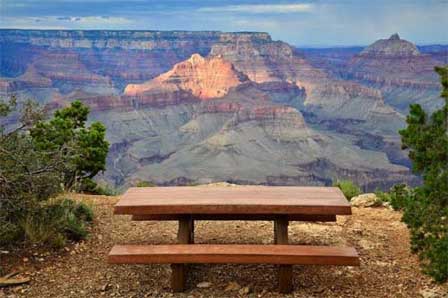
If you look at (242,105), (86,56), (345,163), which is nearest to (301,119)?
(242,105)

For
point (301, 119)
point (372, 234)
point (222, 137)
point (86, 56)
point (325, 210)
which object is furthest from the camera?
point (86, 56)

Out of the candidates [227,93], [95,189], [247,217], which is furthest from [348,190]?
[227,93]

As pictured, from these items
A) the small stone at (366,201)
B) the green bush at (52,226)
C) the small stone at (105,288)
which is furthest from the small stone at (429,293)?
the green bush at (52,226)

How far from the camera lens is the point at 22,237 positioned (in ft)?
17.6

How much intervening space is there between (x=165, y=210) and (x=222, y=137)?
65463 mm

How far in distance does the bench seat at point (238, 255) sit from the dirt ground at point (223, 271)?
1.22 ft

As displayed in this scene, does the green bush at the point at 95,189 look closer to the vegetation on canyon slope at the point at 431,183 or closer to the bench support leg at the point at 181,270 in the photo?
the bench support leg at the point at 181,270

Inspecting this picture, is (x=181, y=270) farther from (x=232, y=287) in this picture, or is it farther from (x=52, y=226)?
(x=52, y=226)

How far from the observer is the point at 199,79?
87.1m

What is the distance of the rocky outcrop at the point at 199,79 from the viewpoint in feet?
282

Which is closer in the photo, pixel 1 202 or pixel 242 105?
pixel 1 202

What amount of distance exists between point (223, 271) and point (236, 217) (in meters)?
0.46

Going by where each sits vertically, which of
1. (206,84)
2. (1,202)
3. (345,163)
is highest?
(1,202)

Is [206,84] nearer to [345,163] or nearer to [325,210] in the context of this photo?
[345,163]
